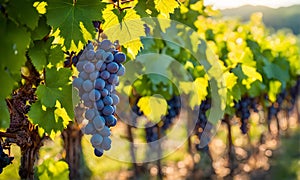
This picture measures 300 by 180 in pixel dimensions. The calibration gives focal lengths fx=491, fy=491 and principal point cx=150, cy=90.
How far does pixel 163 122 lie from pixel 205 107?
3.08 ft

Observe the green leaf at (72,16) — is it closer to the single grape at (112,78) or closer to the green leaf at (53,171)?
the single grape at (112,78)

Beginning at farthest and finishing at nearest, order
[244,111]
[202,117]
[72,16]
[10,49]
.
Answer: [244,111] < [202,117] < [72,16] < [10,49]

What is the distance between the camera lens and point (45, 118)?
2.07m

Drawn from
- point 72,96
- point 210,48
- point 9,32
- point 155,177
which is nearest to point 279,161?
point 155,177

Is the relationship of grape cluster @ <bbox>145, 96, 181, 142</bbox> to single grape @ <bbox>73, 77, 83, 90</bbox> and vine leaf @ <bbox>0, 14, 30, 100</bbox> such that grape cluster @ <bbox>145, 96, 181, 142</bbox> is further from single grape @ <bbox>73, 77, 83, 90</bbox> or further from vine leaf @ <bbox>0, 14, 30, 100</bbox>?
vine leaf @ <bbox>0, 14, 30, 100</bbox>

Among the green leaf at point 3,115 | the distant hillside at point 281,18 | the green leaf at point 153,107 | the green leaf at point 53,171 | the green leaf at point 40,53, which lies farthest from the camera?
the distant hillside at point 281,18

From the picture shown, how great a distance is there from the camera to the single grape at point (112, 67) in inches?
83.9

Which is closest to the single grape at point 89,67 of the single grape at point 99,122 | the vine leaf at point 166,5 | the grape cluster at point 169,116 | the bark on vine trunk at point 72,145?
the single grape at point 99,122

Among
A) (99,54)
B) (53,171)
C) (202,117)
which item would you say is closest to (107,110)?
(99,54)

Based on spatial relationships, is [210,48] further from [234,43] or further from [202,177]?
[202,177]

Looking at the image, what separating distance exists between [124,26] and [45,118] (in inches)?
20.4

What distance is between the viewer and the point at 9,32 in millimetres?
1663

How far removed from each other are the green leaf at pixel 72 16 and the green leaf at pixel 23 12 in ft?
0.48

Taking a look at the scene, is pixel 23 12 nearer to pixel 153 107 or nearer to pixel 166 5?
pixel 166 5
